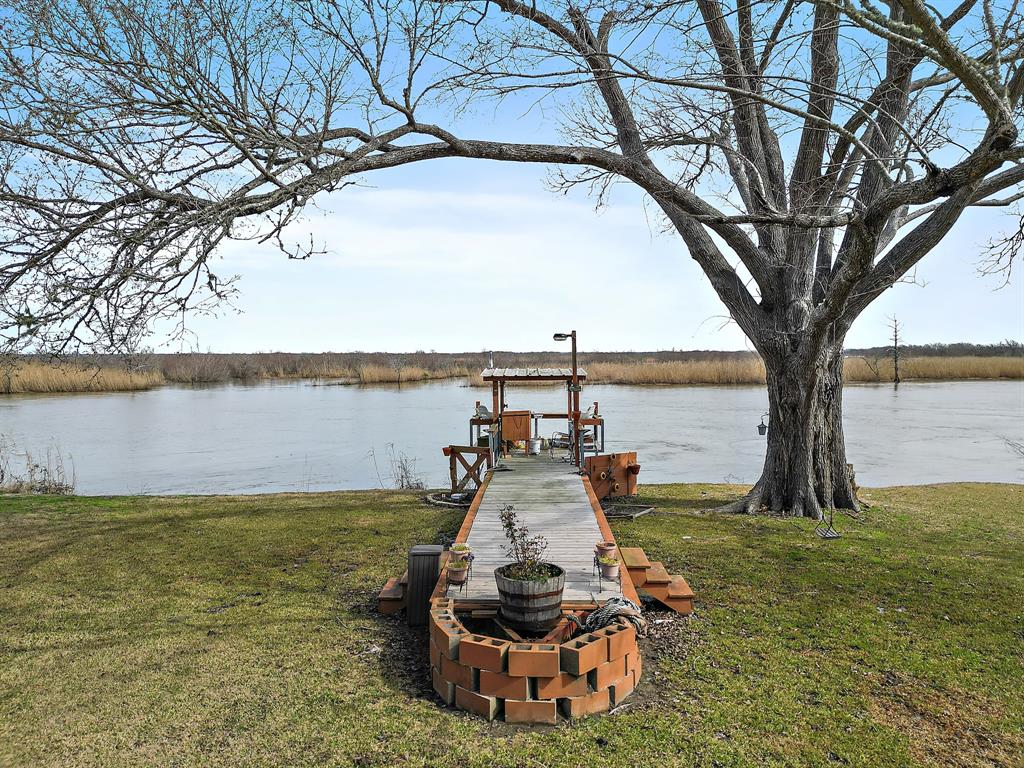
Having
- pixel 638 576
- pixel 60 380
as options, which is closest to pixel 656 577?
pixel 638 576

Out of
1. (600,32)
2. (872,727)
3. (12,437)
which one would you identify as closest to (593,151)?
(600,32)

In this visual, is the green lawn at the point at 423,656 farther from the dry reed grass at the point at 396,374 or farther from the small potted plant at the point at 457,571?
the dry reed grass at the point at 396,374

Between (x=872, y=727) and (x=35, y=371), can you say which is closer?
(x=872, y=727)

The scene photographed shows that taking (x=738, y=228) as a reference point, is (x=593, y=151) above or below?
above

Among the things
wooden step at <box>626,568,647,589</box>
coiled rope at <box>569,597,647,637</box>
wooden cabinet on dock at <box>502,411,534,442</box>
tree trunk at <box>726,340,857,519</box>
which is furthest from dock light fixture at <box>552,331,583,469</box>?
coiled rope at <box>569,597,647,637</box>

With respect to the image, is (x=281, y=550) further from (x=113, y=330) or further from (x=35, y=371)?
(x=35, y=371)

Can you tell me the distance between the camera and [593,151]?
26.1 feet

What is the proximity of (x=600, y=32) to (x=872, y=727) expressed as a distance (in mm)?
7796

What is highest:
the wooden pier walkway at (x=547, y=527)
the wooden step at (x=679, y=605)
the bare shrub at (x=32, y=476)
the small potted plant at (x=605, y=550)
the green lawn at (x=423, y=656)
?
the small potted plant at (x=605, y=550)

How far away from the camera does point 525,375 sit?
1091 cm

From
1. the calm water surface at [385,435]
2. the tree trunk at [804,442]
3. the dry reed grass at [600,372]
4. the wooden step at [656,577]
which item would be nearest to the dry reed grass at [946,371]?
the dry reed grass at [600,372]

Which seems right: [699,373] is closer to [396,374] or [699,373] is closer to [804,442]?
[396,374]

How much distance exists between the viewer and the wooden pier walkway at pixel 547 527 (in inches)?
191

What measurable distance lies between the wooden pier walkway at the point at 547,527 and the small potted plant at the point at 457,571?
54 mm
